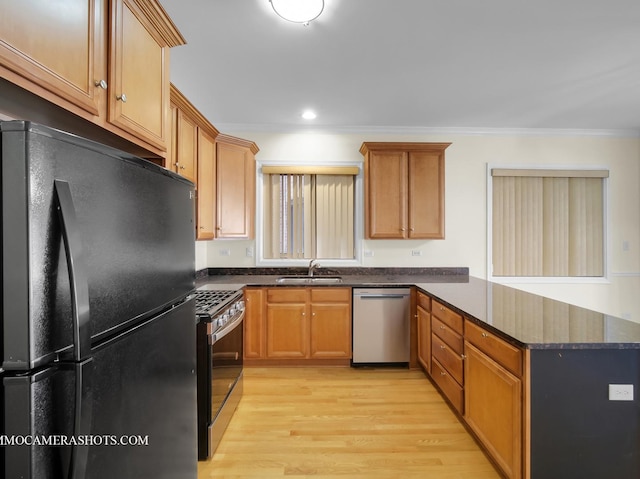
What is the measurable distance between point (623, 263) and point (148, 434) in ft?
16.5

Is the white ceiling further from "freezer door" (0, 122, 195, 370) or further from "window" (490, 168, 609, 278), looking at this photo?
"freezer door" (0, 122, 195, 370)

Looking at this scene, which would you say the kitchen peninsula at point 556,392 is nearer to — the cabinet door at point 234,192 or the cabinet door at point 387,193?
the cabinet door at point 387,193

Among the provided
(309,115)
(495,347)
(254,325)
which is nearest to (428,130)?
(309,115)

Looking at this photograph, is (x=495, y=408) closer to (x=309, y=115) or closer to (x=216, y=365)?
(x=216, y=365)

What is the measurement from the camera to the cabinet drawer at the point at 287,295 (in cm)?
313

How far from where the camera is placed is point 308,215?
12.3 ft

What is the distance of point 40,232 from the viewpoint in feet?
1.86

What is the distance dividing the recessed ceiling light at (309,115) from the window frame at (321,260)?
1.69 feet

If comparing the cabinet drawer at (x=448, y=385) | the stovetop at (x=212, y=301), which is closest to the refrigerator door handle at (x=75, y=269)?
the stovetop at (x=212, y=301)

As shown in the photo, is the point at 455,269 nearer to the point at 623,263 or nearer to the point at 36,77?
the point at 623,263

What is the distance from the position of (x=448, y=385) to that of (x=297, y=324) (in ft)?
4.71

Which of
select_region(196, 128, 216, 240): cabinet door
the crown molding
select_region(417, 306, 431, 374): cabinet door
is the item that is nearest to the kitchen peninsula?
select_region(417, 306, 431, 374): cabinet door

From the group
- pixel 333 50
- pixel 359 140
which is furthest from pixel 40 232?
pixel 359 140

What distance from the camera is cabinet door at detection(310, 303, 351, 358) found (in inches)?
124
